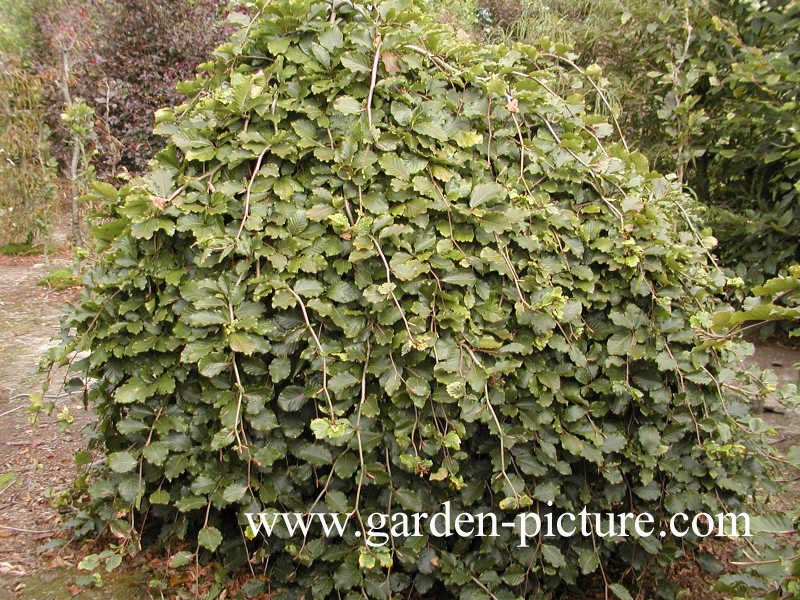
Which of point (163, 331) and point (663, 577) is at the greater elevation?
point (163, 331)

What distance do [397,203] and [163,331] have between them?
756 millimetres

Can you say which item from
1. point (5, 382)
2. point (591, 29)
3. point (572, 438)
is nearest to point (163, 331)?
point (572, 438)

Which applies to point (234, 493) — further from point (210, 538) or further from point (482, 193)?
point (482, 193)

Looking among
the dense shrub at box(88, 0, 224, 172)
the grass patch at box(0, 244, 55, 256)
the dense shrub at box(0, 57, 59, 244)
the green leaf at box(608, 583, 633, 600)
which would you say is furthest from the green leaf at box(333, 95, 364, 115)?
the dense shrub at box(88, 0, 224, 172)

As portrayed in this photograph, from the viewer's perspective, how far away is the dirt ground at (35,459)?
2033 millimetres

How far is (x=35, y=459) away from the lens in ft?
9.20

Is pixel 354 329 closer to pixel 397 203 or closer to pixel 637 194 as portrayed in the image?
pixel 397 203

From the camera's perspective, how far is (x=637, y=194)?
2.04 m

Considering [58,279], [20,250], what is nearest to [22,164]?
[20,250]

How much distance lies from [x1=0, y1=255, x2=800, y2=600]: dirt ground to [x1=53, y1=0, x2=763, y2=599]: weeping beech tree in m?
0.27

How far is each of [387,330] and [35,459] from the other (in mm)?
1894

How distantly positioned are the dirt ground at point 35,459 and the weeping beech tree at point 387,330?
0.27 metres

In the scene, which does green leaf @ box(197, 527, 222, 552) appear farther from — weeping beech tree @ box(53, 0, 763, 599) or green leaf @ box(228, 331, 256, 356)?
green leaf @ box(228, 331, 256, 356)

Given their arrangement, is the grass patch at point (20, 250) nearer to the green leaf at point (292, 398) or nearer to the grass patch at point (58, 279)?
the grass patch at point (58, 279)
